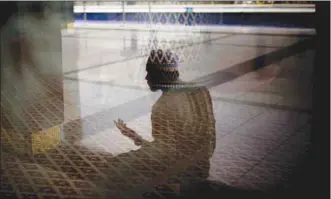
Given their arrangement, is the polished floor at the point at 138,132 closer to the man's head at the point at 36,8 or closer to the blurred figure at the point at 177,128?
the blurred figure at the point at 177,128

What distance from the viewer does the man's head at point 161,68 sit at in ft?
11.2

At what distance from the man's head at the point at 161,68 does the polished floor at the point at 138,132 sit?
119mm

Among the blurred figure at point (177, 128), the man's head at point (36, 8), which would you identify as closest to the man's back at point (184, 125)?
the blurred figure at point (177, 128)

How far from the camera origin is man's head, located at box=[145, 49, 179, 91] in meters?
3.42

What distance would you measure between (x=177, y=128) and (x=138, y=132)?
24 cm

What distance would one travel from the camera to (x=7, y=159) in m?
2.14

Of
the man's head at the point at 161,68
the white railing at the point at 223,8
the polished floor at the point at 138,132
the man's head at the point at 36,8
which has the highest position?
the white railing at the point at 223,8

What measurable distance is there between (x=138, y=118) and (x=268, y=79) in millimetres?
1841

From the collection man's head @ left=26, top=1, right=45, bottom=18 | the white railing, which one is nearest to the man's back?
man's head @ left=26, top=1, right=45, bottom=18

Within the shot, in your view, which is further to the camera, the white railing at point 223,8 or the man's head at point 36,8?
the white railing at point 223,8

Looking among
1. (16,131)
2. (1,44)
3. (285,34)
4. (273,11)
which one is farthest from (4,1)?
(273,11)

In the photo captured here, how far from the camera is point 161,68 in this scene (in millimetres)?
3486

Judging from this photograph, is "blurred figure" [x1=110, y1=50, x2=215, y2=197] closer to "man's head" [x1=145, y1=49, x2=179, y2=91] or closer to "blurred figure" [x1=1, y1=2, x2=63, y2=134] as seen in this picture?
"man's head" [x1=145, y1=49, x2=179, y2=91]

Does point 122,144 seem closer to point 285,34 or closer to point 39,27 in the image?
point 39,27
